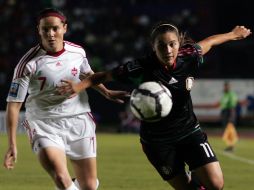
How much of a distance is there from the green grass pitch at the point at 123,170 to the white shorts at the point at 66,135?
159 inches

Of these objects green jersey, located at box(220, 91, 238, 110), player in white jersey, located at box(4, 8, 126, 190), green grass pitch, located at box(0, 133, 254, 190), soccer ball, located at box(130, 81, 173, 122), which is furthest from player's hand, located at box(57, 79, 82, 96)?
green jersey, located at box(220, 91, 238, 110)

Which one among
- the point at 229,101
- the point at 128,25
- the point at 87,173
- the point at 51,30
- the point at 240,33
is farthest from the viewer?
the point at 128,25

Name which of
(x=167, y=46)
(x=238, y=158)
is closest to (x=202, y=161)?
(x=167, y=46)

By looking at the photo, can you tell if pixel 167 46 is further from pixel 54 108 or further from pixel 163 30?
pixel 54 108

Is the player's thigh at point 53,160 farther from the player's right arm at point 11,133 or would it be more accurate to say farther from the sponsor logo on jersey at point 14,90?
the sponsor logo on jersey at point 14,90

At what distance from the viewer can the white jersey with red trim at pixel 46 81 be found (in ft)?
25.3

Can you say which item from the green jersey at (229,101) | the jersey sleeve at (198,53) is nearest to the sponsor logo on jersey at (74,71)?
the jersey sleeve at (198,53)

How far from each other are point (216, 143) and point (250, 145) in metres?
0.99

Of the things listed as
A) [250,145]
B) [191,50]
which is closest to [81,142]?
[191,50]

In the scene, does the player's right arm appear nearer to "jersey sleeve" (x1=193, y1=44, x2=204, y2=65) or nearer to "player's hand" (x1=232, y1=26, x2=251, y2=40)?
"jersey sleeve" (x1=193, y1=44, x2=204, y2=65)

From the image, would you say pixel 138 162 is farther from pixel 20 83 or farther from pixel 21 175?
pixel 20 83

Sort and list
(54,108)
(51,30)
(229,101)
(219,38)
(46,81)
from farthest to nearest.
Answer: (229,101), (219,38), (54,108), (46,81), (51,30)

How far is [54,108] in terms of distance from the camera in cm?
788

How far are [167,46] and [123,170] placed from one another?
798cm
